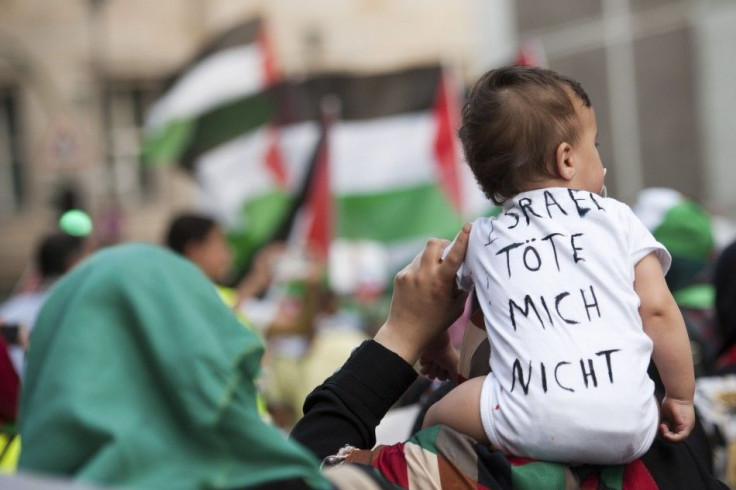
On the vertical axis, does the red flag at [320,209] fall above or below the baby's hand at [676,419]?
below

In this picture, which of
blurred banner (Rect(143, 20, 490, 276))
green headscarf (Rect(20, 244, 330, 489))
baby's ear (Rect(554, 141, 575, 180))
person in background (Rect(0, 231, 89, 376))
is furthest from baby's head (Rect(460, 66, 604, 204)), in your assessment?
blurred banner (Rect(143, 20, 490, 276))

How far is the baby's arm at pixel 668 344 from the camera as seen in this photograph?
6.73 ft

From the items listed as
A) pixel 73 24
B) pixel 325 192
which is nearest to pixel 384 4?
pixel 73 24

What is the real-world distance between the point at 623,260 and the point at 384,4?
75.3ft

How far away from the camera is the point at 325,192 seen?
366 inches

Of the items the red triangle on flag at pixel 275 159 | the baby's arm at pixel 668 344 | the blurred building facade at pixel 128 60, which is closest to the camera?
the baby's arm at pixel 668 344

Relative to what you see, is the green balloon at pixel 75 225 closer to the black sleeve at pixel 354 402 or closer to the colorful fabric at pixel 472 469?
the black sleeve at pixel 354 402

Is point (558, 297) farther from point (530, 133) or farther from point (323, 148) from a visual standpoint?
point (323, 148)

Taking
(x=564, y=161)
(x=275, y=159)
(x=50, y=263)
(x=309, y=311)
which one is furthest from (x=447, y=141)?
(x=564, y=161)

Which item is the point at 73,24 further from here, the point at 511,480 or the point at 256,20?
the point at 511,480

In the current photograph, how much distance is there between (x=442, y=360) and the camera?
7.76 feet

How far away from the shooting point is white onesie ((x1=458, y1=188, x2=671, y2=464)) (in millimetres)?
1912

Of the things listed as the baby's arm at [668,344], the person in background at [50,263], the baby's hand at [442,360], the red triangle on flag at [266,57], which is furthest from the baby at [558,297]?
the red triangle on flag at [266,57]

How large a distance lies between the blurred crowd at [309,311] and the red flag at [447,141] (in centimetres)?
127
